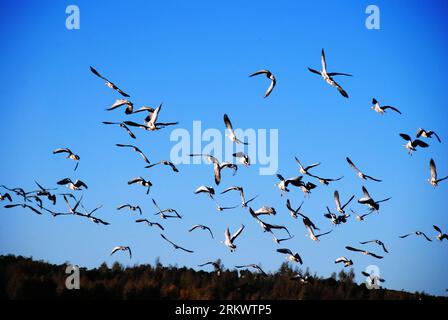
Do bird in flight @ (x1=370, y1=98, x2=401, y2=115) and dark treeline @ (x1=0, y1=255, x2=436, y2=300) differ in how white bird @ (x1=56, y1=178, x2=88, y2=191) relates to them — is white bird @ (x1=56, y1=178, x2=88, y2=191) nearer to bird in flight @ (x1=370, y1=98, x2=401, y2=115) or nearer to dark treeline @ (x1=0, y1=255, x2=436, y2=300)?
dark treeline @ (x1=0, y1=255, x2=436, y2=300)

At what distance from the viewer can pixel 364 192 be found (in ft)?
70.5

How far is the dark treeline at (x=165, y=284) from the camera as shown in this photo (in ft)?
64.6

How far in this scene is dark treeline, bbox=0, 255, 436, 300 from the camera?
1970 cm

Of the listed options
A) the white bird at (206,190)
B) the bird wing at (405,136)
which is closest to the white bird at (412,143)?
the bird wing at (405,136)

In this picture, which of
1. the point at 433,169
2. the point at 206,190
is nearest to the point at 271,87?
the point at 206,190

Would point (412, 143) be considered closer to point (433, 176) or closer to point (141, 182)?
point (433, 176)

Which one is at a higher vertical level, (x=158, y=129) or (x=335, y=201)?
(x=158, y=129)

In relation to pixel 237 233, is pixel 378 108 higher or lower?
higher

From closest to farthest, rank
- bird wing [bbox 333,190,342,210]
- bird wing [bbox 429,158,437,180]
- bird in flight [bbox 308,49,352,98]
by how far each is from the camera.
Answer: bird in flight [bbox 308,49,352,98]
bird wing [bbox 429,158,437,180]
bird wing [bbox 333,190,342,210]

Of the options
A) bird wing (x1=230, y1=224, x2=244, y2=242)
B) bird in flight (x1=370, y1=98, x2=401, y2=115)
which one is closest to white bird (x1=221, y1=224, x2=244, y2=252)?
bird wing (x1=230, y1=224, x2=244, y2=242)

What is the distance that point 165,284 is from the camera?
73.8 ft
